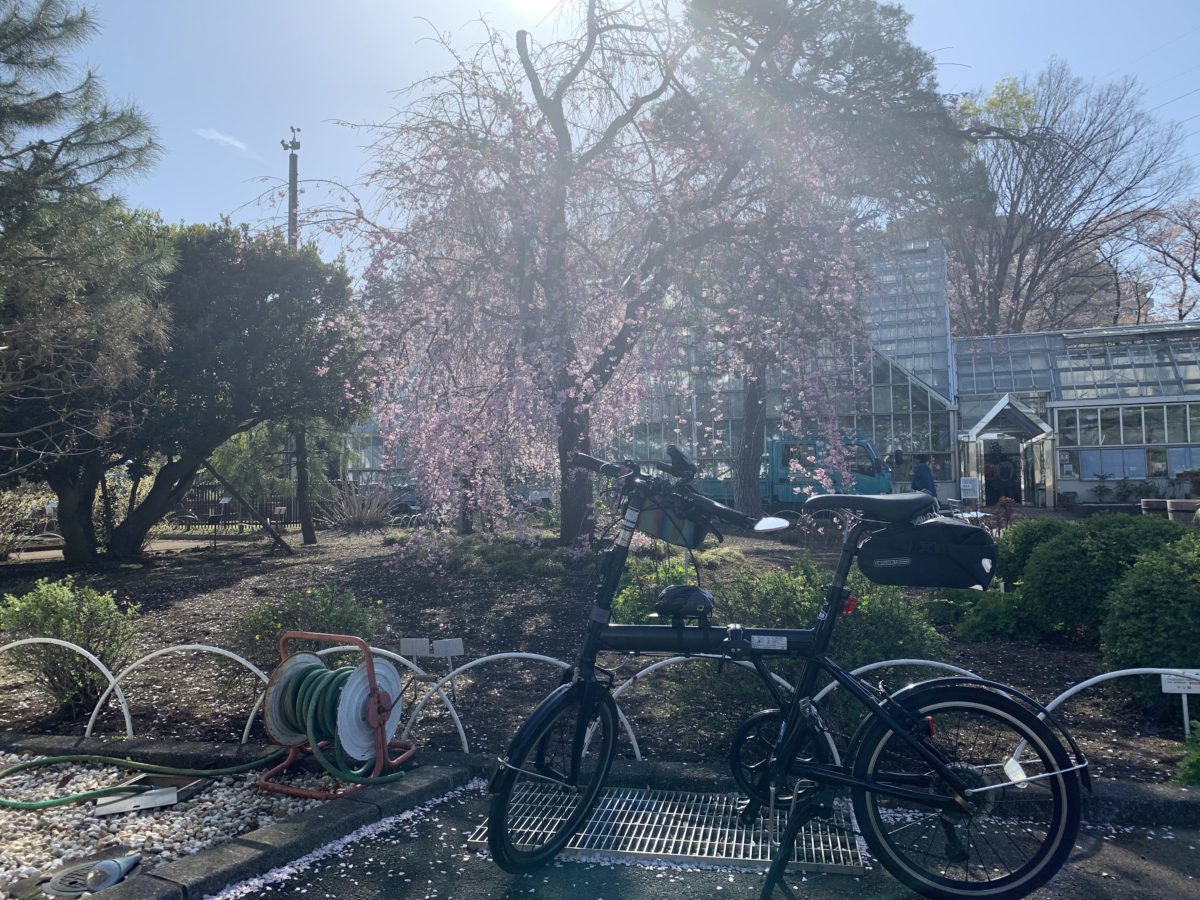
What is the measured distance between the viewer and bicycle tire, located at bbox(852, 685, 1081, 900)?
9.70ft

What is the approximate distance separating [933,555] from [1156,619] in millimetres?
2850

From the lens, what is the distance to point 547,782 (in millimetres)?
3320

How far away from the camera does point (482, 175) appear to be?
9672 mm

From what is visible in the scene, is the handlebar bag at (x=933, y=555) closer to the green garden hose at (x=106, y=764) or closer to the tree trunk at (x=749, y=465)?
the green garden hose at (x=106, y=764)

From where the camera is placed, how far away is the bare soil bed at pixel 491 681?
15.7 feet

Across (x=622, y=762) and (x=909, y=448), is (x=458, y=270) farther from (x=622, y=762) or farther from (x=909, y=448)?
(x=909, y=448)

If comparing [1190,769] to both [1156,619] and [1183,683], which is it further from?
[1156,619]

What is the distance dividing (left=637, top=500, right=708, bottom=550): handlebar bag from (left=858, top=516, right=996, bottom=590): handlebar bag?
583 millimetres

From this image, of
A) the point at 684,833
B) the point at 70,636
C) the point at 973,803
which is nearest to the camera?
the point at 973,803

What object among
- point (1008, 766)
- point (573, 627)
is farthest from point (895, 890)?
point (573, 627)

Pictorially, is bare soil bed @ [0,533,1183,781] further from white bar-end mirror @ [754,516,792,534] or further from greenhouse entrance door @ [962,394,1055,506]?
greenhouse entrance door @ [962,394,1055,506]

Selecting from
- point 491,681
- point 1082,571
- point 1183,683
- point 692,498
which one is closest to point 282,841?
point 692,498

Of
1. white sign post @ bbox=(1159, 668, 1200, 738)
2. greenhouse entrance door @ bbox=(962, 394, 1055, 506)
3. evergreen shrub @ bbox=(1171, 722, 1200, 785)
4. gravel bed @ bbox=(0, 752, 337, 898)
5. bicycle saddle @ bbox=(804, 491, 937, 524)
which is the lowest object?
gravel bed @ bbox=(0, 752, 337, 898)

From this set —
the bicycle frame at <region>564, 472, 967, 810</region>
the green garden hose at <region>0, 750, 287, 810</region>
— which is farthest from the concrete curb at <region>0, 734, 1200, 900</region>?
the bicycle frame at <region>564, 472, 967, 810</region>
